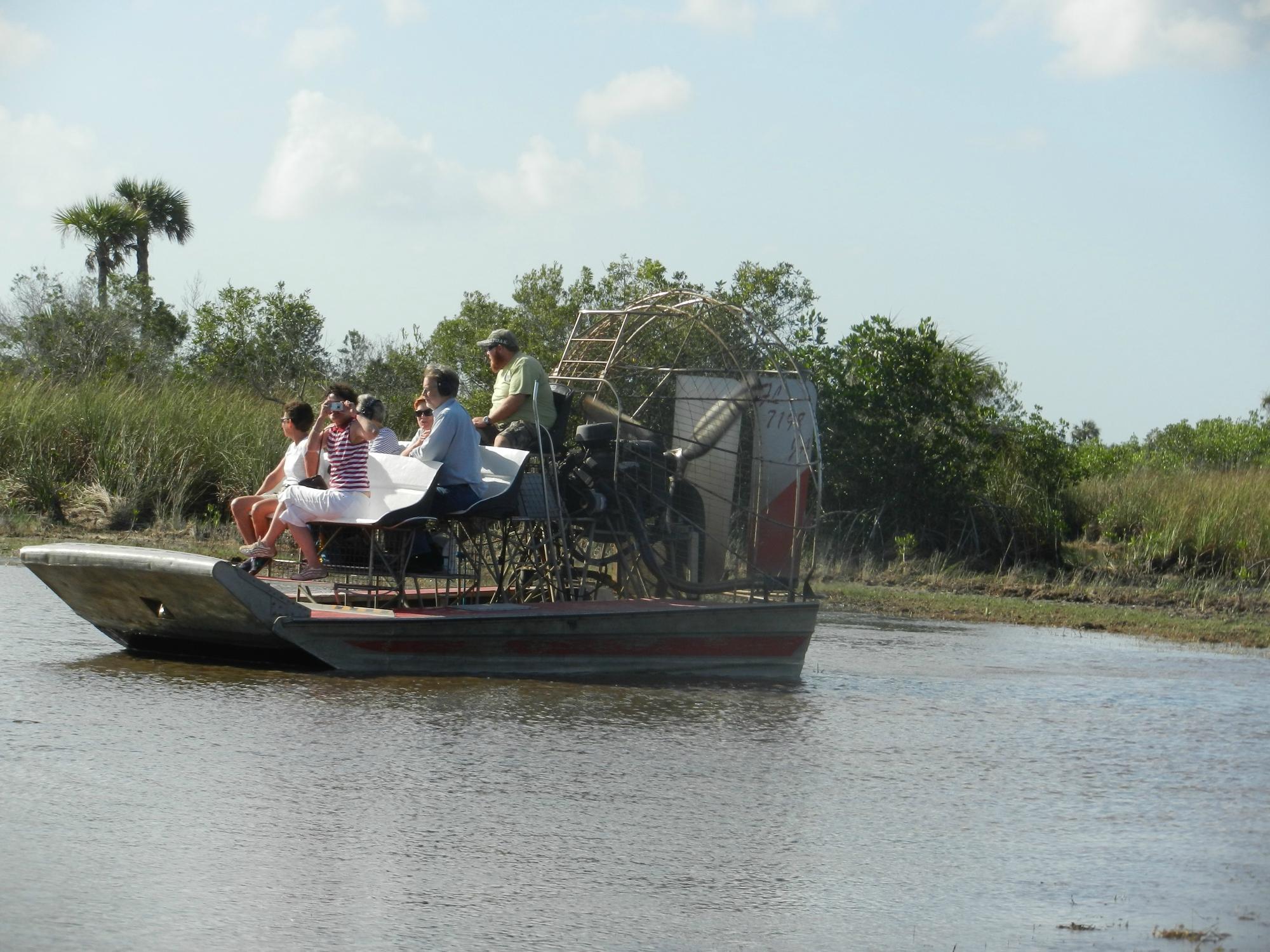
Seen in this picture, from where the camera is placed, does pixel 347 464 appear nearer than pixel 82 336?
Yes

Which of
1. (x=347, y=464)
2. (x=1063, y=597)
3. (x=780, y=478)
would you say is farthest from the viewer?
(x=1063, y=597)

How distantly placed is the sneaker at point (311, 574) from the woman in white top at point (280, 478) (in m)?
0.94

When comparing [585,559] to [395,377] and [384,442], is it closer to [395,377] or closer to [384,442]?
[384,442]

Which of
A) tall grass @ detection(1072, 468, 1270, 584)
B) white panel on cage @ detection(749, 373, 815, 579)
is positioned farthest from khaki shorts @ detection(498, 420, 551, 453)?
tall grass @ detection(1072, 468, 1270, 584)

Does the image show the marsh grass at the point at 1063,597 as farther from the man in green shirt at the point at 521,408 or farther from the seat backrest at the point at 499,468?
the seat backrest at the point at 499,468

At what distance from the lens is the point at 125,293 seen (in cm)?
3775

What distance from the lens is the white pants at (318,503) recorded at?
9688 mm

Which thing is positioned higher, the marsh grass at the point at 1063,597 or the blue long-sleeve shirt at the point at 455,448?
the blue long-sleeve shirt at the point at 455,448

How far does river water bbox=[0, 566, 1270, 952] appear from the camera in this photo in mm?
4789

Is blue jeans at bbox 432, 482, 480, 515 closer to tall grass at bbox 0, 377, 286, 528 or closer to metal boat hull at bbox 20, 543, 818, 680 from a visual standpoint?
metal boat hull at bbox 20, 543, 818, 680

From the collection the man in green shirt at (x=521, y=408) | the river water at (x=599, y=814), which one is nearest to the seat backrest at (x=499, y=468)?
the man in green shirt at (x=521, y=408)

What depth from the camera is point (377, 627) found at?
943 centimetres

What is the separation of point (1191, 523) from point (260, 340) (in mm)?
20667

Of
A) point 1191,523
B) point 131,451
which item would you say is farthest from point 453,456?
point 1191,523
